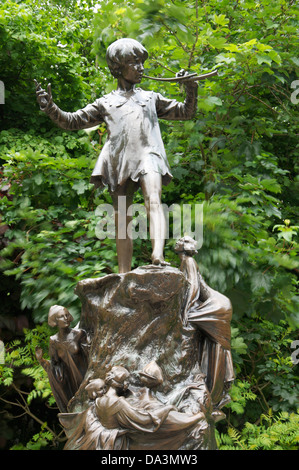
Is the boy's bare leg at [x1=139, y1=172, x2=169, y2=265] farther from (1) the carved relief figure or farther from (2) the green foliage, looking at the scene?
(2) the green foliage

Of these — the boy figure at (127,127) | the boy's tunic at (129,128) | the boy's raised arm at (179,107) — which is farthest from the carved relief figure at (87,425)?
the boy's raised arm at (179,107)

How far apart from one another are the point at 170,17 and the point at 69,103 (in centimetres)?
365

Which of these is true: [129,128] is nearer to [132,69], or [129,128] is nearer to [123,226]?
[132,69]

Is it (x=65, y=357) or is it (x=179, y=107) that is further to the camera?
(x=179, y=107)

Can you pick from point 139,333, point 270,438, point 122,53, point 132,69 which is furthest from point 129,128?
point 270,438

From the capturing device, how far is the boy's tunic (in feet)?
14.9

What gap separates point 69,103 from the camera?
9.48 m

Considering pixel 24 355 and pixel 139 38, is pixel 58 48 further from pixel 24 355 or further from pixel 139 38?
pixel 24 355

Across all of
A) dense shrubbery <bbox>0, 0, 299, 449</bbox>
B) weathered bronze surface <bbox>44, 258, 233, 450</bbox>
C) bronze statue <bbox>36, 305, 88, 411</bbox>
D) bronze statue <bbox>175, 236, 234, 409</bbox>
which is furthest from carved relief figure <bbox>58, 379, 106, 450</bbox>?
dense shrubbery <bbox>0, 0, 299, 449</bbox>

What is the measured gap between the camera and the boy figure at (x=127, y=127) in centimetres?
453

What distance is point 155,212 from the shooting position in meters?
4.27

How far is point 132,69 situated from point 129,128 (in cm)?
51
